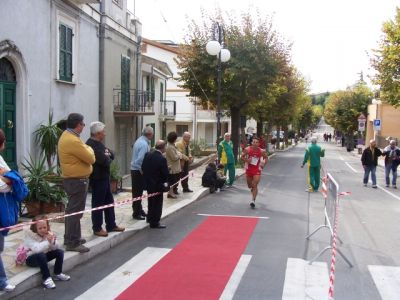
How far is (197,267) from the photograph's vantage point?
22.2 ft

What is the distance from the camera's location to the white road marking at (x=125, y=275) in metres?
5.64

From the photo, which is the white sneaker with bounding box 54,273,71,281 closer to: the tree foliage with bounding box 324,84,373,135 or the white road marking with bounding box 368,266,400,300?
the white road marking with bounding box 368,266,400,300

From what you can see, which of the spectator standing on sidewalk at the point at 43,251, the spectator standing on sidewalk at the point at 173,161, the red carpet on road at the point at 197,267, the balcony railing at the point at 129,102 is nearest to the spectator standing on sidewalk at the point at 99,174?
the red carpet on road at the point at 197,267

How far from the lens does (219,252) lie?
7609mm

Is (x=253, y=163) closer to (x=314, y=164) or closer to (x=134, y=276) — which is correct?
(x=314, y=164)

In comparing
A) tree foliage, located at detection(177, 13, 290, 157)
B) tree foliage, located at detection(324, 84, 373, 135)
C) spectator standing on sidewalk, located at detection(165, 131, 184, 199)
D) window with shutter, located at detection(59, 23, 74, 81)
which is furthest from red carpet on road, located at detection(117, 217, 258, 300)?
tree foliage, located at detection(324, 84, 373, 135)

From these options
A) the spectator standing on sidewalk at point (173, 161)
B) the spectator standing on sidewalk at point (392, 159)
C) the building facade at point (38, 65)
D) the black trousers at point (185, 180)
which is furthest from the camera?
the spectator standing on sidewalk at point (392, 159)

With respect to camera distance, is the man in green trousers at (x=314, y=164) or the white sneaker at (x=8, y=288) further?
the man in green trousers at (x=314, y=164)

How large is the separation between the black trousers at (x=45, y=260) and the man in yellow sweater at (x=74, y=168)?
0.80m

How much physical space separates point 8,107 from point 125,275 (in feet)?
19.5

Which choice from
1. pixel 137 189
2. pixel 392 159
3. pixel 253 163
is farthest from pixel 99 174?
pixel 392 159

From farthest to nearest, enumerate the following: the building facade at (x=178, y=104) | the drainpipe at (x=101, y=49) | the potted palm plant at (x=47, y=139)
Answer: the building facade at (x=178, y=104) < the drainpipe at (x=101, y=49) < the potted palm plant at (x=47, y=139)

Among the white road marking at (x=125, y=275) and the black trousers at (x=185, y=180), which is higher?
the black trousers at (x=185, y=180)

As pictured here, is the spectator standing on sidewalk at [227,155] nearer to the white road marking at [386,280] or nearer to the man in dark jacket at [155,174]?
the man in dark jacket at [155,174]
